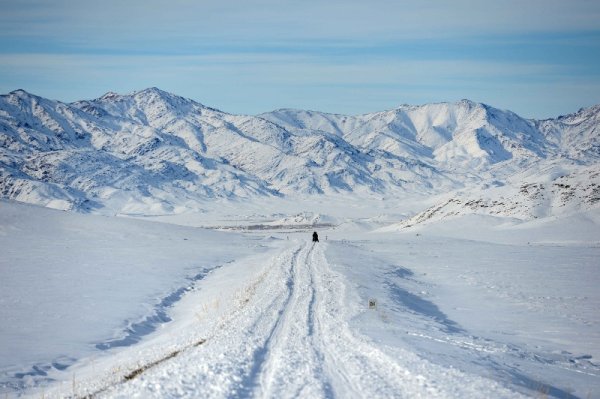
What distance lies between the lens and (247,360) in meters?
13.1

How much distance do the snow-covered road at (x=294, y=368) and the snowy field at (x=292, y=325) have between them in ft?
0.18

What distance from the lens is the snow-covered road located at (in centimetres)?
1101

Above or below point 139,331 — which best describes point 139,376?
above

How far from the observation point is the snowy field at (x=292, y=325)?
12.0 metres

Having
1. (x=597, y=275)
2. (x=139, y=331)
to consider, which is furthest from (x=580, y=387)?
(x=597, y=275)

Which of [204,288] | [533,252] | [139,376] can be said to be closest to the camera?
[139,376]

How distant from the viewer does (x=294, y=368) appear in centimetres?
1241

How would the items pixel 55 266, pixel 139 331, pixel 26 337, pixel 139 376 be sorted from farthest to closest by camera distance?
1. pixel 55 266
2. pixel 139 331
3. pixel 26 337
4. pixel 139 376

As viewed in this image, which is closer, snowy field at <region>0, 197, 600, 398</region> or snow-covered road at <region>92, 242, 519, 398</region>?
snow-covered road at <region>92, 242, 519, 398</region>

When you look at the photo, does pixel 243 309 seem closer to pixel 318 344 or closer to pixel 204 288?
pixel 318 344

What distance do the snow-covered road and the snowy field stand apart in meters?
0.05

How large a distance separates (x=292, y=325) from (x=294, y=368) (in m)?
4.96

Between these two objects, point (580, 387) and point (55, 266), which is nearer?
point (580, 387)

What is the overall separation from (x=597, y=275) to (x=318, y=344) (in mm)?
31343
